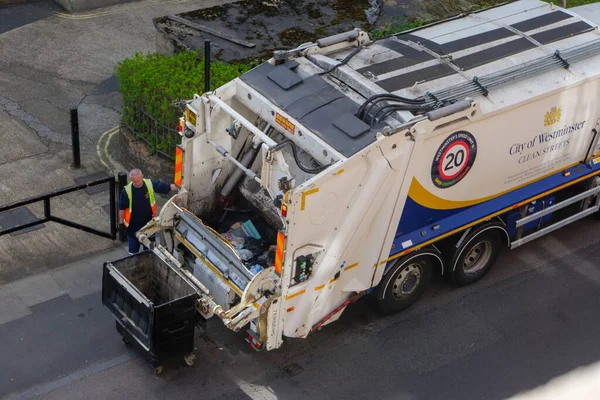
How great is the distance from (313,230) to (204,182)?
1799 millimetres

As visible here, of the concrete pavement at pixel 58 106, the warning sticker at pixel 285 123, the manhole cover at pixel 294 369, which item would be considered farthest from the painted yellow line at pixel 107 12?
the manhole cover at pixel 294 369

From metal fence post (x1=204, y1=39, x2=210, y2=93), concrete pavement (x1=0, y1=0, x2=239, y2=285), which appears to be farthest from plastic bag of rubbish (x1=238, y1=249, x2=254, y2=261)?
metal fence post (x1=204, y1=39, x2=210, y2=93)

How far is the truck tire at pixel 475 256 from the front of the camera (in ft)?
32.7

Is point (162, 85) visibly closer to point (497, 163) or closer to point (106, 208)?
point (106, 208)

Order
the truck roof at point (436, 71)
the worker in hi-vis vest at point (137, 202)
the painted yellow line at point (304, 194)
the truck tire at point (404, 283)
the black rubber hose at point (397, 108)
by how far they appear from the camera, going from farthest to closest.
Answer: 1. the worker in hi-vis vest at point (137, 202)
2. the truck tire at point (404, 283)
3. the truck roof at point (436, 71)
4. the black rubber hose at point (397, 108)
5. the painted yellow line at point (304, 194)

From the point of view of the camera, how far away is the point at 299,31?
14172 mm

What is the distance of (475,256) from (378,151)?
289cm

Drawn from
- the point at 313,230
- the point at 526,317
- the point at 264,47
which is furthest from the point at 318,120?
the point at 264,47

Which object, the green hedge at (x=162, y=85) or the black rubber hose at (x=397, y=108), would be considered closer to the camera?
the black rubber hose at (x=397, y=108)

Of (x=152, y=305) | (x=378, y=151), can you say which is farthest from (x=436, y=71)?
(x=152, y=305)

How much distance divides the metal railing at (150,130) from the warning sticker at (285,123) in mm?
3164

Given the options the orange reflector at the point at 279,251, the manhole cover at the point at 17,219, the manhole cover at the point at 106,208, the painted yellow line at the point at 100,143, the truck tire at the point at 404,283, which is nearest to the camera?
the orange reflector at the point at 279,251

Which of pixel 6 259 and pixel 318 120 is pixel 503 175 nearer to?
pixel 318 120

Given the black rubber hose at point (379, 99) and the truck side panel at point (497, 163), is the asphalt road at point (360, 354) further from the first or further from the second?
the black rubber hose at point (379, 99)
